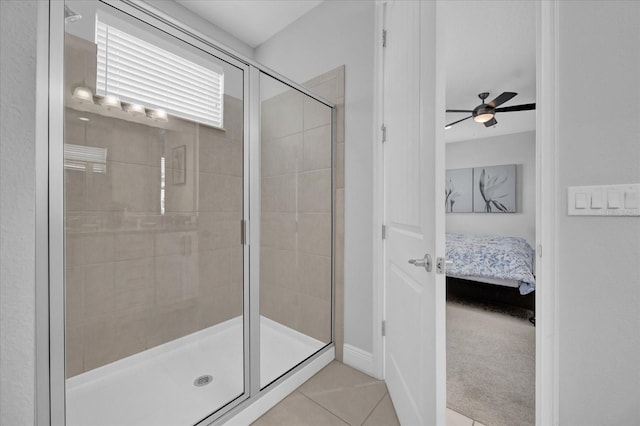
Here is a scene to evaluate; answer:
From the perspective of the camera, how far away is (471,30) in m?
2.43

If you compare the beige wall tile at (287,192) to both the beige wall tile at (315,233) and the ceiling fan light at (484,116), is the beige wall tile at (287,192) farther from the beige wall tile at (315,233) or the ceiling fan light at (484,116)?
the ceiling fan light at (484,116)

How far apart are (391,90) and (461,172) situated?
4688 millimetres

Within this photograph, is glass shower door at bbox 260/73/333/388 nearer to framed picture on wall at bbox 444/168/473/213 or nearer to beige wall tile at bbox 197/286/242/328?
beige wall tile at bbox 197/286/242/328

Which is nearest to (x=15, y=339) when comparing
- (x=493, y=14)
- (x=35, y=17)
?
(x=35, y=17)

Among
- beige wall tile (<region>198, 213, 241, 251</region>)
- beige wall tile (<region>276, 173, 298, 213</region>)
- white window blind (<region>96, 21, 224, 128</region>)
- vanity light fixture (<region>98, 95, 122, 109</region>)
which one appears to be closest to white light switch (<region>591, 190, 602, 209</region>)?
beige wall tile (<region>276, 173, 298, 213</region>)

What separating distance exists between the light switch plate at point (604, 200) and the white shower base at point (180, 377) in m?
1.59

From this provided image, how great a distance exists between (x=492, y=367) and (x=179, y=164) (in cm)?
266

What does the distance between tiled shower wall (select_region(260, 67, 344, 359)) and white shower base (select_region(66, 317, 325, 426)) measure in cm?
18

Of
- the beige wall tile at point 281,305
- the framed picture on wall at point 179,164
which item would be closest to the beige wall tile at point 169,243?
the framed picture on wall at point 179,164

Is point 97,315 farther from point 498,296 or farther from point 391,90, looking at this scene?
point 498,296

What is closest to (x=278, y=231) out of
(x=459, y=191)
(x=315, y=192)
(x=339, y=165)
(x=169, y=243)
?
(x=315, y=192)

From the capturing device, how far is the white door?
1.00 metres

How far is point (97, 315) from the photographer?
63.6 inches

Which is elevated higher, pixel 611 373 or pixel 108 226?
pixel 108 226
